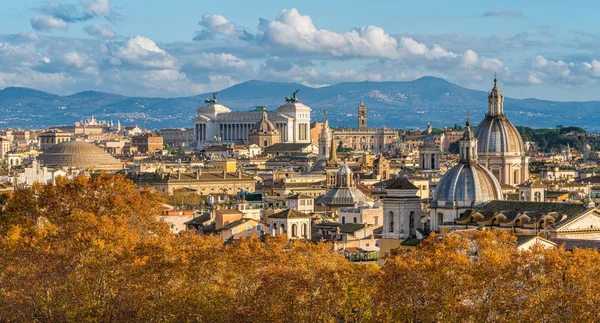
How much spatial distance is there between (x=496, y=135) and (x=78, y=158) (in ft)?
276

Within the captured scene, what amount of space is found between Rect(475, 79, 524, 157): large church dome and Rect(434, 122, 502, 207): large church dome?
3199 cm

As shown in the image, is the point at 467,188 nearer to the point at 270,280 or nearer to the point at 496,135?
Answer: the point at 270,280

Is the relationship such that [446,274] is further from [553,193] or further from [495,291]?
[553,193]

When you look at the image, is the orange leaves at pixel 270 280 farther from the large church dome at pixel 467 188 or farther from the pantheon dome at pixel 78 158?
the pantheon dome at pixel 78 158

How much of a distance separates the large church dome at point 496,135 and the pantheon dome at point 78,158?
7564 cm

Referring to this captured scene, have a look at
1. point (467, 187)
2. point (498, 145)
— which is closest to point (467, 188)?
point (467, 187)

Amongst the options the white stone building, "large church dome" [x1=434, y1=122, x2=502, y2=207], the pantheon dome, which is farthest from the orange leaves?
the pantheon dome

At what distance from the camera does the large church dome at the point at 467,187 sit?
77.1m

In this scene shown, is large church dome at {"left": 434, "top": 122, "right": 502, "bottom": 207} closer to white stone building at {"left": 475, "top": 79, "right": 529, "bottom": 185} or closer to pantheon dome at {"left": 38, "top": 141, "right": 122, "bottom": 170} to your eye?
white stone building at {"left": 475, "top": 79, "right": 529, "bottom": 185}

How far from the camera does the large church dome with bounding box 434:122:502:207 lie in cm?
7712

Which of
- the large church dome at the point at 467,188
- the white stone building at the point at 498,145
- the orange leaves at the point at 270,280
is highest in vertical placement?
the white stone building at the point at 498,145

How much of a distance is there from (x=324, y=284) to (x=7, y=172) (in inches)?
3864

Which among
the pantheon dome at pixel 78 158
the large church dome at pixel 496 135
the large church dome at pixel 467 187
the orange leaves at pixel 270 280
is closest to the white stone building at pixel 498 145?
the large church dome at pixel 496 135

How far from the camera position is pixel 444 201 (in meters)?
77.2
